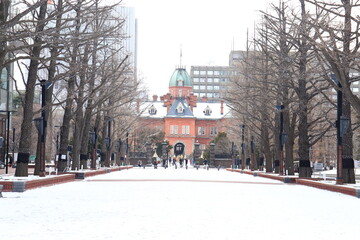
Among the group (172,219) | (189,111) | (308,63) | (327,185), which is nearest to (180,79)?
(189,111)

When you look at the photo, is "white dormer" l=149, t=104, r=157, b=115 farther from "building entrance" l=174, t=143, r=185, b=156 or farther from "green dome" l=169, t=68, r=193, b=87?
"building entrance" l=174, t=143, r=185, b=156

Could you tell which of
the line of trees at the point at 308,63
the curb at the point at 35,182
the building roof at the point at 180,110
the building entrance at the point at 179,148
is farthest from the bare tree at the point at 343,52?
the building roof at the point at 180,110

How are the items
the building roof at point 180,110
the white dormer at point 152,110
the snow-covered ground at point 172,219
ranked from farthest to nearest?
the white dormer at point 152,110
the building roof at point 180,110
the snow-covered ground at point 172,219

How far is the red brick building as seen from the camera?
491 feet

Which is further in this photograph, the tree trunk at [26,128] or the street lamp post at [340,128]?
the tree trunk at [26,128]

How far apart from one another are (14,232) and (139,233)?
1.88 metres

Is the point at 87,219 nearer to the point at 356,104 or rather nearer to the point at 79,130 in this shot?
the point at 356,104

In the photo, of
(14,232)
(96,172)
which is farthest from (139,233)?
(96,172)

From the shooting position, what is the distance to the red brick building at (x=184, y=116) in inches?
5891

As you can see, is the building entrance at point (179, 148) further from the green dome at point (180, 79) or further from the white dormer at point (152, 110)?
A: the green dome at point (180, 79)

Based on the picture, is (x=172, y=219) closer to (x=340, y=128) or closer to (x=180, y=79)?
(x=340, y=128)

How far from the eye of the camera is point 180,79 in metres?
161

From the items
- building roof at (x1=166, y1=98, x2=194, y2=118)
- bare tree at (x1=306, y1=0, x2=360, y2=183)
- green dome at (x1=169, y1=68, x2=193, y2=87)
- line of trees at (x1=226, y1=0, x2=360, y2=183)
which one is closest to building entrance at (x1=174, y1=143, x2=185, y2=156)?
building roof at (x1=166, y1=98, x2=194, y2=118)

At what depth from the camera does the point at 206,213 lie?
14.3m
